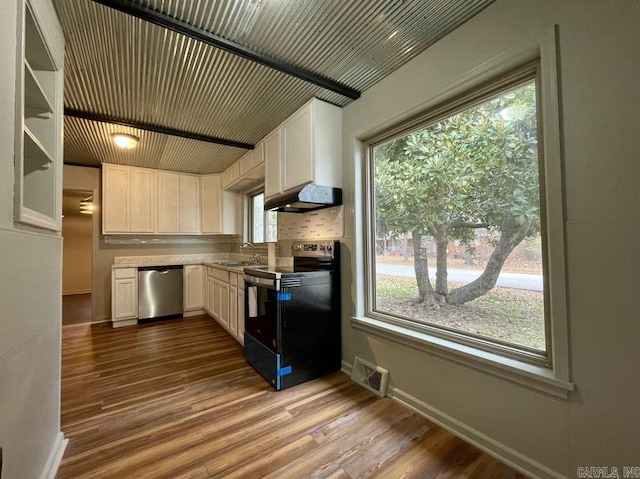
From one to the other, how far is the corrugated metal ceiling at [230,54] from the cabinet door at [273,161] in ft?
0.56

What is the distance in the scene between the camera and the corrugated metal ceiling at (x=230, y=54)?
1548mm

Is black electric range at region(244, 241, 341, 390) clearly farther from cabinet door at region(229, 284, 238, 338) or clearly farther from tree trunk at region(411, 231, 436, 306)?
tree trunk at region(411, 231, 436, 306)

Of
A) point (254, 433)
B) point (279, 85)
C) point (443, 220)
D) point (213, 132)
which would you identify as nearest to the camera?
point (254, 433)

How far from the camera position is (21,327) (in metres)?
1.06

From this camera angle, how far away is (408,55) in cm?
193

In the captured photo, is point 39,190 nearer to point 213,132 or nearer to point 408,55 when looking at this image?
Answer: point 213,132

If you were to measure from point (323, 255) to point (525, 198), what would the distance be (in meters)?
1.63

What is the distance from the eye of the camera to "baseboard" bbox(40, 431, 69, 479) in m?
1.35

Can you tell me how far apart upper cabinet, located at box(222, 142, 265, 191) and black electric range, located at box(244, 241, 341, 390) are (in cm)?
153

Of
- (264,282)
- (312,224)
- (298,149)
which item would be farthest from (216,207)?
(264,282)

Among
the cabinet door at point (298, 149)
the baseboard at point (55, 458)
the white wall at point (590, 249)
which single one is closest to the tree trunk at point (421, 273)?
the white wall at point (590, 249)

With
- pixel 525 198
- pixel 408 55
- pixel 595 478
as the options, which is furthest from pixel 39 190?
pixel 595 478

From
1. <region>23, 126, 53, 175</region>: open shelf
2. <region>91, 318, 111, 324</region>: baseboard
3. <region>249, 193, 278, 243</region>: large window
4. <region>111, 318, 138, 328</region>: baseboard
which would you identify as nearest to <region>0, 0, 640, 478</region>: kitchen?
<region>23, 126, 53, 175</region>: open shelf

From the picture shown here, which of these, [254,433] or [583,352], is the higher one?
[583,352]
